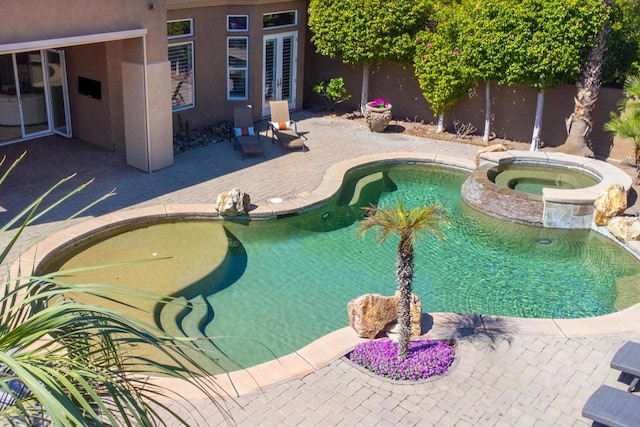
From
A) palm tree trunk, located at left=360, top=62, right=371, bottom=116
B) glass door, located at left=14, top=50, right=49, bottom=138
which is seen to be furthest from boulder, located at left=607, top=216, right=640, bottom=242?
glass door, located at left=14, top=50, right=49, bottom=138

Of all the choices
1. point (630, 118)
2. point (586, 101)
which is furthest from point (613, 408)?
point (586, 101)

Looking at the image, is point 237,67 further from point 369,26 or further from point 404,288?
point 404,288

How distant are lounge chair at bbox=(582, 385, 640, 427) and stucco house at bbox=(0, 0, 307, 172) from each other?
1141cm

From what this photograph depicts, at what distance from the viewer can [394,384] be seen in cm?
959

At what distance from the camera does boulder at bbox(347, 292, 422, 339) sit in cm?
1024

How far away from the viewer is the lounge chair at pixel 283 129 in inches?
751

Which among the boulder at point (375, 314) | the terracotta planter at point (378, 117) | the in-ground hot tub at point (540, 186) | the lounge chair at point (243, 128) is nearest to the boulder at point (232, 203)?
the lounge chair at point (243, 128)

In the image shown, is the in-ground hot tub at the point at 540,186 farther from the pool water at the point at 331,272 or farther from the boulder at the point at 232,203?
the boulder at the point at 232,203

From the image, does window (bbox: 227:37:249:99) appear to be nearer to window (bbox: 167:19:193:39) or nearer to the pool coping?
window (bbox: 167:19:193:39)

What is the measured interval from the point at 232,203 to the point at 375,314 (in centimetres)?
532

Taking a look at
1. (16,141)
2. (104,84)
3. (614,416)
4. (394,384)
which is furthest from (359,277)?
(16,141)

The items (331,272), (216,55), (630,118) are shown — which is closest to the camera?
(331,272)

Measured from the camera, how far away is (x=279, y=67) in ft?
72.2

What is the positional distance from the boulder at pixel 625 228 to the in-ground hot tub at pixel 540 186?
66cm
